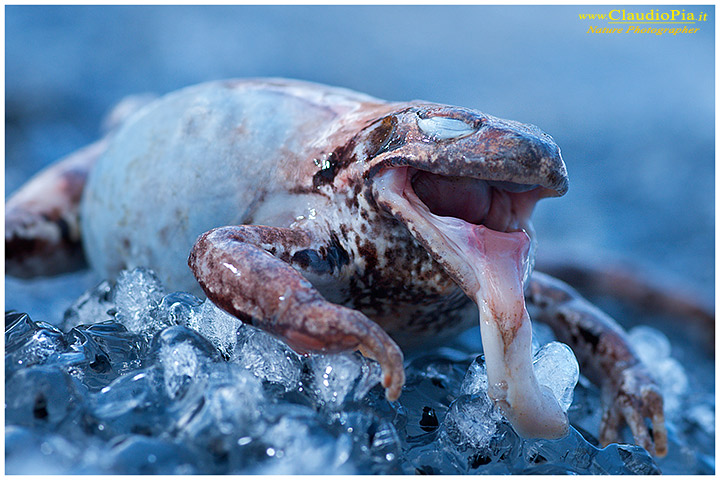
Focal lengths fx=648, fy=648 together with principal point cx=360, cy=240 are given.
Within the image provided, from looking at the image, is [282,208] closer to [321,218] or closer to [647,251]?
[321,218]

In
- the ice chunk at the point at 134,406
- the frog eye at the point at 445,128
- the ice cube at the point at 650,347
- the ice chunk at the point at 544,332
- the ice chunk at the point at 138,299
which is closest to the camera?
the ice chunk at the point at 134,406

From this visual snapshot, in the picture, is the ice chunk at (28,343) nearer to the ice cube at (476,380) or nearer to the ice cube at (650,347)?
the ice cube at (476,380)

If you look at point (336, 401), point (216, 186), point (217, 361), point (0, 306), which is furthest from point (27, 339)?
point (336, 401)

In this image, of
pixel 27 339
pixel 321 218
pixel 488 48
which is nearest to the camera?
pixel 27 339

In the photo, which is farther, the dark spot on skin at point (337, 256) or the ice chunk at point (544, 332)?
the ice chunk at point (544, 332)

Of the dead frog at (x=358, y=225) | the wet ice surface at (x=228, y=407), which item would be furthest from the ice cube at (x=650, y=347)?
the wet ice surface at (x=228, y=407)

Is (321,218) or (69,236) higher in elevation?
(321,218)
